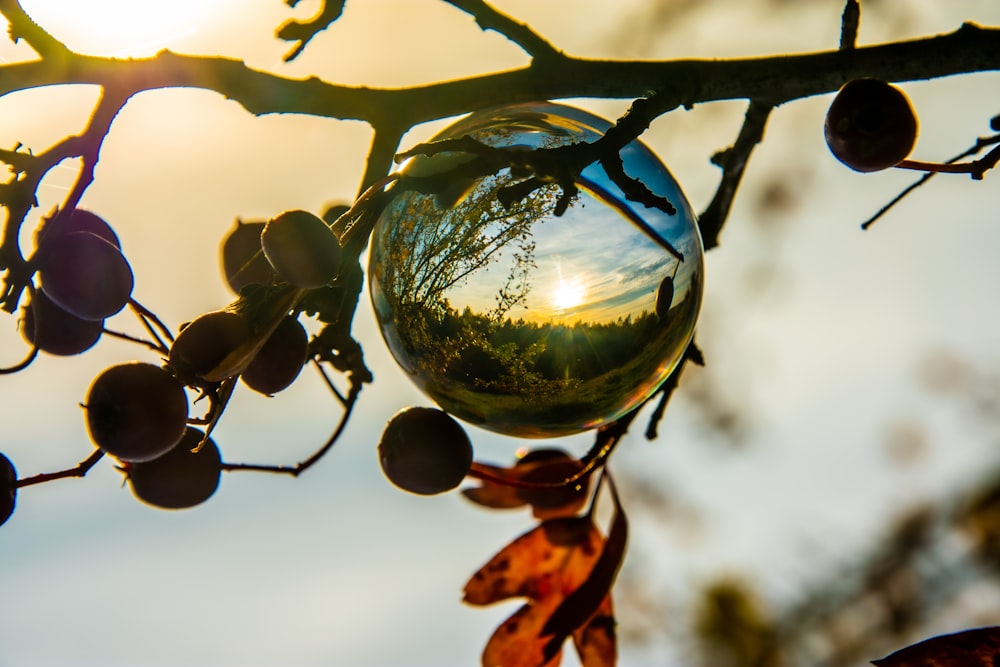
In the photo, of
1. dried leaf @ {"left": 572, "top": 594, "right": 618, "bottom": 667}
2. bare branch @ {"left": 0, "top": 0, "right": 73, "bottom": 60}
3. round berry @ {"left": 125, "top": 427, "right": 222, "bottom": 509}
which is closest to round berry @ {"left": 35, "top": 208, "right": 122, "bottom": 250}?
bare branch @ {"left": 0, "top": 0, "right": 73, "bottom": 60}

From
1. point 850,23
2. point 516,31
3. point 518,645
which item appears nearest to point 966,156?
point 850,23

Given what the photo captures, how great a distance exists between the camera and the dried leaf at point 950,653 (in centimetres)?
83

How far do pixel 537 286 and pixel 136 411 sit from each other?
42 cm

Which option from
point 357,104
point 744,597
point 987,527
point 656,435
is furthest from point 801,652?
point 357,104

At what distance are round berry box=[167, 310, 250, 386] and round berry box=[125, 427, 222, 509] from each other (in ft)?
1.02

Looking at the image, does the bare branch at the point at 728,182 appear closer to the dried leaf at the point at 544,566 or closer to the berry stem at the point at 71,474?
the dried leaf at the point at 544,566

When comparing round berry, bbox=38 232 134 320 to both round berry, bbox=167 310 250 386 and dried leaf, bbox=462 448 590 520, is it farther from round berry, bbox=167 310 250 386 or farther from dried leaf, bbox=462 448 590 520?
dried leaf, bbox=462 448 590 520

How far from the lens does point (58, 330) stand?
3.54ft

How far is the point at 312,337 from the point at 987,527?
4.61m

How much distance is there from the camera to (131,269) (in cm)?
100

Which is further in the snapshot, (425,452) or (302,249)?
(425,452)

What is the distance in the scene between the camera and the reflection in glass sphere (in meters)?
0.88

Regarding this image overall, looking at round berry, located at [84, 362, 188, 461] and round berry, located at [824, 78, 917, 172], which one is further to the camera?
round berry, located at [824, 78, 917, 172]

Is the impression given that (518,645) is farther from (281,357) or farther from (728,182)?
(728,182)
